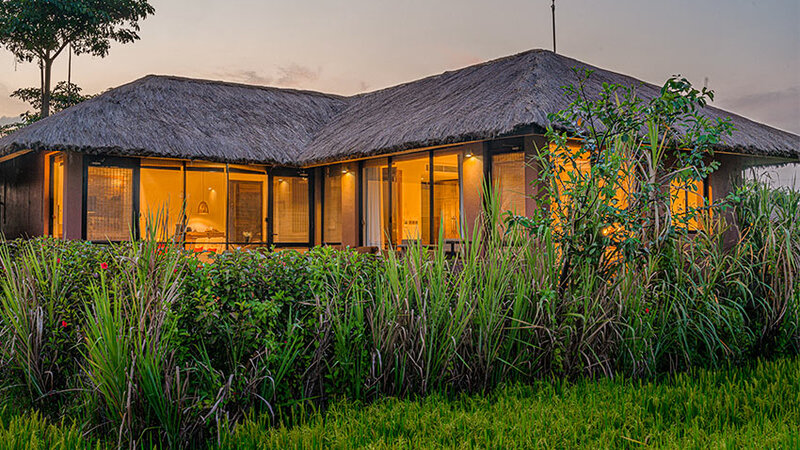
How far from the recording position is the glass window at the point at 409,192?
1043 cm

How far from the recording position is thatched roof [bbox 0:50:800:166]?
9.48m

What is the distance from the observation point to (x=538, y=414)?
300 centimetres

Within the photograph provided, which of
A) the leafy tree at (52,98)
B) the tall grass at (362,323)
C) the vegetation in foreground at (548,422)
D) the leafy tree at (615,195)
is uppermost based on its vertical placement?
the leafy tree at (52,98)

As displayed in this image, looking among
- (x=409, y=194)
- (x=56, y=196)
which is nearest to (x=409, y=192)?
(x=409, y=194)

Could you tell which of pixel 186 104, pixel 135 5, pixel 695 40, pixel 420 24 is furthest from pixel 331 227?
pixel 135 5

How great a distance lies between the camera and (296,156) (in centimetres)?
1245

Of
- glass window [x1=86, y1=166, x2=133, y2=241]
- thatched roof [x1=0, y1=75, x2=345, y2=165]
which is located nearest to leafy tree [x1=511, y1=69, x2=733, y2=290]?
thatched roof [x1=0, y1=75, x2=345, y2=165]

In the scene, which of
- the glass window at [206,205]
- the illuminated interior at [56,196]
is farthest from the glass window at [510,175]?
the illuminated interior at [56,196]

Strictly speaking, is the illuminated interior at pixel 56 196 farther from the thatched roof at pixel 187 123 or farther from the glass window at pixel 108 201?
the glass window at pixel 108 201

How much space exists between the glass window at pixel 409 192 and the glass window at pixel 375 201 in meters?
0.17

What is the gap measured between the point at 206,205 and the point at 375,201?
427 cm

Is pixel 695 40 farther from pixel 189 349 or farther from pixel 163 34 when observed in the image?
pixel 189 349

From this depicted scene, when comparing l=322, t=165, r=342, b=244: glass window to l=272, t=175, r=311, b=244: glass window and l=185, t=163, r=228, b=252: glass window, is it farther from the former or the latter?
l=185, t=163, r=228, b=252: glass window

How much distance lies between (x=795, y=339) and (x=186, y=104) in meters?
11.1
